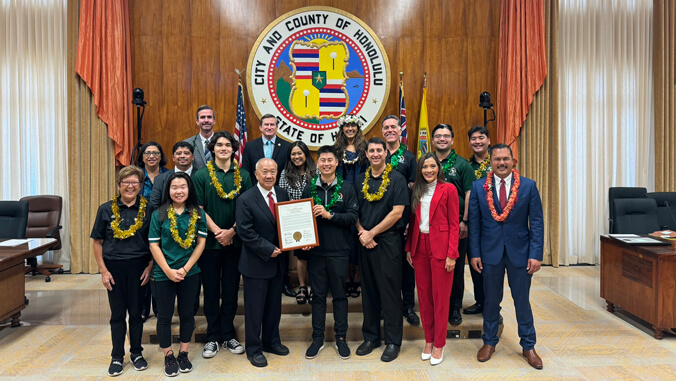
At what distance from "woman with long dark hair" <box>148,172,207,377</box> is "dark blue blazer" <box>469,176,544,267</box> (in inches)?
79.9

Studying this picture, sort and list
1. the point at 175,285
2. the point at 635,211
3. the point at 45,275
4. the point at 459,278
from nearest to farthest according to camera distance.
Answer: the point at 175,285, the point at 459,278, the point at 635,211, the point at 45,275

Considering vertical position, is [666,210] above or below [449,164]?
below

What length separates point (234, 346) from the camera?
3.60 metres

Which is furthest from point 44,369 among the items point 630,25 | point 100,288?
point 630,25

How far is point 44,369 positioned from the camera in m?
3.38

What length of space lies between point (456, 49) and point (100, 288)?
543cm

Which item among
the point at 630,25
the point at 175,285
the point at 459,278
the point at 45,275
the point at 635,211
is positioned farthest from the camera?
the point at 630,25

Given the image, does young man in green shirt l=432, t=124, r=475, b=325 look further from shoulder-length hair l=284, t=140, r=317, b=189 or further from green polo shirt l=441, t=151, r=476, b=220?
shoulder-length hair l=284, t=140, r=317, b=189

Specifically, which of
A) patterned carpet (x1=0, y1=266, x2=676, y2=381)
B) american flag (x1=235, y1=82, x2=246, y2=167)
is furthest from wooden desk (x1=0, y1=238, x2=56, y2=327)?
american flag (x1=235, y1=82, x2=246, y2=167)

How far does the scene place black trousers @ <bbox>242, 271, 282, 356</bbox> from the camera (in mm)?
3369

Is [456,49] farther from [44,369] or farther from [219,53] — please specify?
[44,369]

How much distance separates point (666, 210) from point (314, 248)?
4.77 metres

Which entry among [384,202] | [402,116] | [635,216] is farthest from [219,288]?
[635,216]

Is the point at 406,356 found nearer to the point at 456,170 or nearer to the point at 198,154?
the point at 456,170
